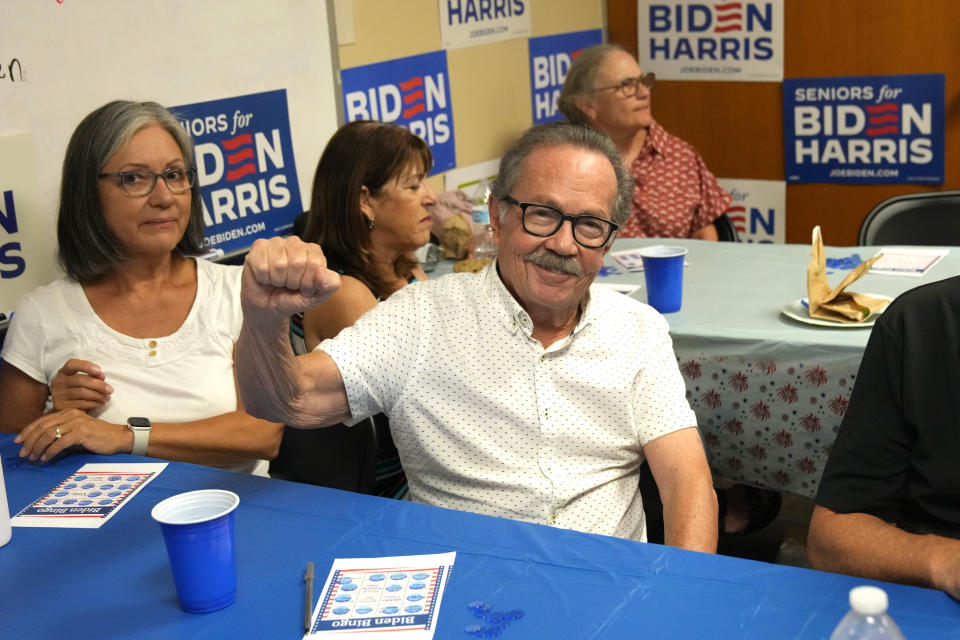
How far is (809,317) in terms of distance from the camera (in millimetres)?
2541

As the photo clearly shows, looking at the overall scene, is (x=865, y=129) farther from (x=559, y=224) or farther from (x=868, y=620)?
(x=868, y=620)

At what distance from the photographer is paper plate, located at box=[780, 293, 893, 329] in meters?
2.45

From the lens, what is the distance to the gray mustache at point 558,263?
1889 millimetres

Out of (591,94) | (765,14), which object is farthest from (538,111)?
(765,14)

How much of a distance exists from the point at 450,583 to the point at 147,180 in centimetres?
136

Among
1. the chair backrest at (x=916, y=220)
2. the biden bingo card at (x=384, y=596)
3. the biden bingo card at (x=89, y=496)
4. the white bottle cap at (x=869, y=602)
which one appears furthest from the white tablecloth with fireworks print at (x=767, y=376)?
the white bottle cap at (x=869, y=602)

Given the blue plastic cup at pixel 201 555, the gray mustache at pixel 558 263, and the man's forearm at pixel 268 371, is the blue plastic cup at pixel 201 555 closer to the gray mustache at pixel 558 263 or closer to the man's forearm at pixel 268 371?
the man's forearm at pixel 268 371

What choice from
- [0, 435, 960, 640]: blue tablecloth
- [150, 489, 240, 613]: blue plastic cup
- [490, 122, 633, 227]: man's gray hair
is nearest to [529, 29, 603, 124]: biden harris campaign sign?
[490, 122, 633, 227]: man's gray hair

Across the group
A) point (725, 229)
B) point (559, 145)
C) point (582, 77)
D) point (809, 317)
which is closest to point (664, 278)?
point (809, 317)

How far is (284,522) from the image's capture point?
62.9 inches

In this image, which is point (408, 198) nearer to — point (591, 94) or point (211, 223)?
point (211, 223)

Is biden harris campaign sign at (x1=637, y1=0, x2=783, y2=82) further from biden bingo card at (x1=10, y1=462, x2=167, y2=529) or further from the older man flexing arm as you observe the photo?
biden bingo card at (x1=10, y1=462, x2=167, y2=529)

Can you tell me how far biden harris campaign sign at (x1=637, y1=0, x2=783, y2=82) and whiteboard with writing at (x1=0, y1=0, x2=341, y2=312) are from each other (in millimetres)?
2396

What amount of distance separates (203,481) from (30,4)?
1615 mm
